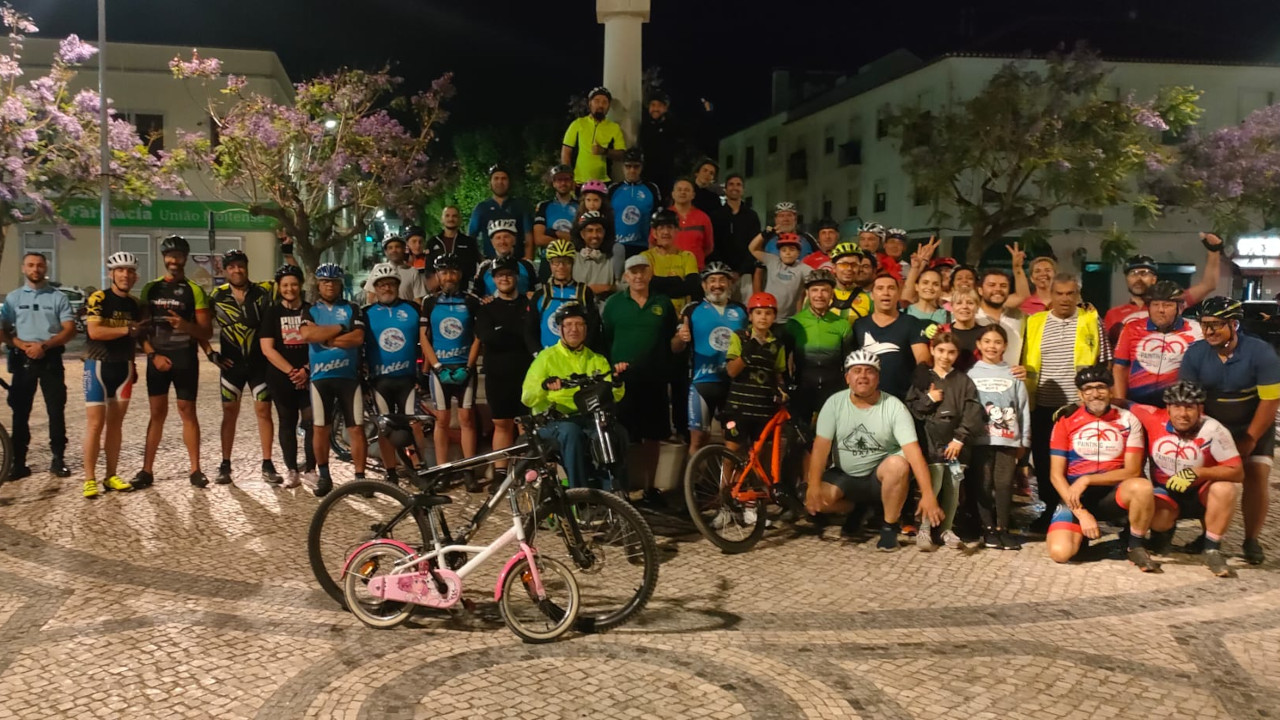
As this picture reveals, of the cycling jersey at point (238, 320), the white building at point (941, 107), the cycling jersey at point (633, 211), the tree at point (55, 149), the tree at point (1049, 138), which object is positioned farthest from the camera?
the white building at point (941, 107)

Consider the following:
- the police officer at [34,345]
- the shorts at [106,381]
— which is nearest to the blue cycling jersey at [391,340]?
the shorts at [106,381]

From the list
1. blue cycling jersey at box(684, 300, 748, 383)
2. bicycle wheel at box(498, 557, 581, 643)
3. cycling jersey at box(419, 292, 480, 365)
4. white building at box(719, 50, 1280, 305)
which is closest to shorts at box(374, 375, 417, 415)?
cycling jersey at box(419, 292, 480, 365)

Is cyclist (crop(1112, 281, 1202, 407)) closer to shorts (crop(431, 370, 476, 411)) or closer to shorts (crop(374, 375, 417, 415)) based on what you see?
shorts (crop(431, 370, 476, 411))

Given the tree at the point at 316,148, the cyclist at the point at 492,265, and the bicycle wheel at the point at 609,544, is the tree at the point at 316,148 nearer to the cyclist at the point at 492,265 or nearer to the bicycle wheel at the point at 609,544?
the cyclist at the point at 492,265

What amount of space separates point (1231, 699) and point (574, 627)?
9.98ft

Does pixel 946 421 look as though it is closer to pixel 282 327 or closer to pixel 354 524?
pixel 354 524

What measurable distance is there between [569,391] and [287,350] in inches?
105

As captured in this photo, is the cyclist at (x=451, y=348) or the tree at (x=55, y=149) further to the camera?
the tree at (x=55, y=149)

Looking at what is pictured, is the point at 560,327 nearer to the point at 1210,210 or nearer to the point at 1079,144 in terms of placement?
the point at 1079,144

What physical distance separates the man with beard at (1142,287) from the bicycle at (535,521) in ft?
13.9

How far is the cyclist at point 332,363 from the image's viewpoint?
7.81 m

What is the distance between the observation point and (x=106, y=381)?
7.87 meters

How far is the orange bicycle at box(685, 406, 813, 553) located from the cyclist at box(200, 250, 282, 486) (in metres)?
3.75

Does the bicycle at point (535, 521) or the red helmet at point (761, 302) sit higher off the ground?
the red helmet at point (761, 302)
